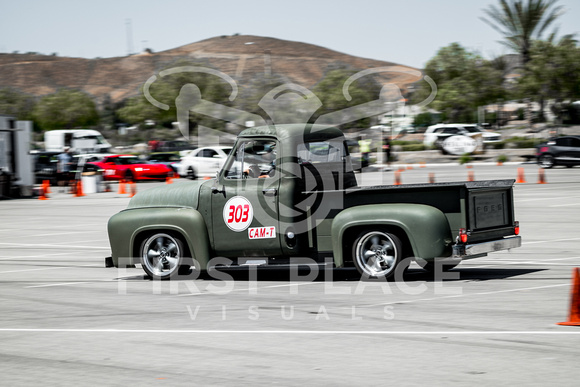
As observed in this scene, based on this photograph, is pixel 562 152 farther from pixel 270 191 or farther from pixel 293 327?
pixel 293 327

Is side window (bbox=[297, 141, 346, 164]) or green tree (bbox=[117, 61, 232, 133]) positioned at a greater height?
green tree (bbox=[117, 61, 232, 133])

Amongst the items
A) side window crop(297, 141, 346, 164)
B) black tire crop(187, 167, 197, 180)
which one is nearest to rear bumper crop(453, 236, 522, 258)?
side window crop(297, 141, 346, 164)

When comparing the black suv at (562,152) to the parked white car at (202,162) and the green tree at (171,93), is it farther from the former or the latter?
the green tree at (171,93)

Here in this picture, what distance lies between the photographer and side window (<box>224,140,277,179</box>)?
10.9 meters

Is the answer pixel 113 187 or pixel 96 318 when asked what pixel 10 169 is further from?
pixel 96 318

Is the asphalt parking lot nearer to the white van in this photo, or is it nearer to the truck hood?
the truck hood

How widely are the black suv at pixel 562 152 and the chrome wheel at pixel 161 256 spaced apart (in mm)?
30555

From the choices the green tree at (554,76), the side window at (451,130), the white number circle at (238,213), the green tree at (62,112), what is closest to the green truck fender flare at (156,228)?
the white number circle at (238,213)

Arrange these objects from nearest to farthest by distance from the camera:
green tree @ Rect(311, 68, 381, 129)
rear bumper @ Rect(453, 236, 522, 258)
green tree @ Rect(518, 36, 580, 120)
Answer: rear bumper @ Rect(453, 236, 522, 258) → green tree @ Rect(518, 36, 580, 120) → green tree @ Rect(311, 68, 381, 129)

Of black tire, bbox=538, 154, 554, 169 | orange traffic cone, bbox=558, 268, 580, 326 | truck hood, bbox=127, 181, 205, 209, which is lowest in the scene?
orange traffic cone, bbox=558, 268, 580, 326

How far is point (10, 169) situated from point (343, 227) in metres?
25.7

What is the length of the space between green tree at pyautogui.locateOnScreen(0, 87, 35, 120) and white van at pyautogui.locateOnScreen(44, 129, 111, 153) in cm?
4529

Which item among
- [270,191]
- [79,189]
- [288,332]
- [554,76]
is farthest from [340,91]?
[288,332]

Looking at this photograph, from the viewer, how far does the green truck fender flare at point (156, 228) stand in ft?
36.4
